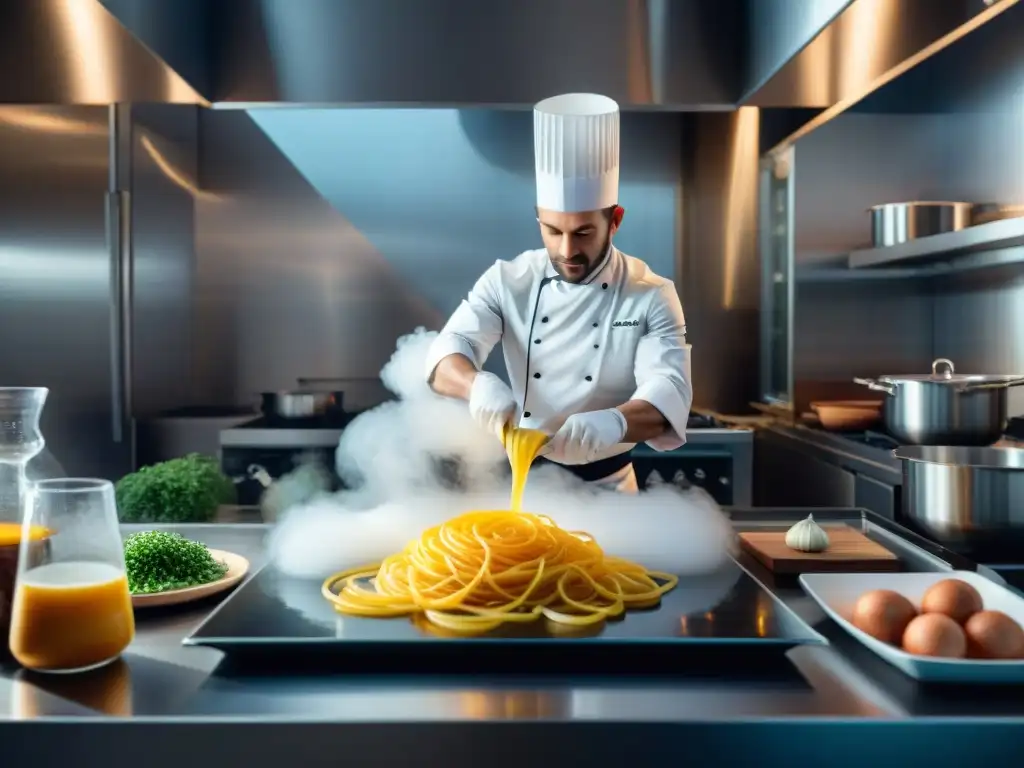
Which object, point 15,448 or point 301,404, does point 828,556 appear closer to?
point 15,448

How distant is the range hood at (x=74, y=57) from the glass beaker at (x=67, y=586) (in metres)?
1.46

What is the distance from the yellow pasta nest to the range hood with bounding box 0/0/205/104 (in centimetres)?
152

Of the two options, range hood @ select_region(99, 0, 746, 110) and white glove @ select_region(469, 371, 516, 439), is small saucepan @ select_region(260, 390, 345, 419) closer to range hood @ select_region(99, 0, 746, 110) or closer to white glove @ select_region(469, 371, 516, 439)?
range hood @ select_region(99, 0, 746, 110)

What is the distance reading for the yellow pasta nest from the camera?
4.45 ft

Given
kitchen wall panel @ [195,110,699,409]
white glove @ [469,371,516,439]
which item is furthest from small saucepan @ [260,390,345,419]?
white glove @ [469,371,516,439]

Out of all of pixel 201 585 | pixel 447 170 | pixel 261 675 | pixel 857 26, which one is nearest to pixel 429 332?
pixel 447 170

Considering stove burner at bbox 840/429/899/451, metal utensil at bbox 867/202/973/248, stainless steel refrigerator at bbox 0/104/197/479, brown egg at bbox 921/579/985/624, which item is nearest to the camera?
brown egg at bbox 921/579/985/624

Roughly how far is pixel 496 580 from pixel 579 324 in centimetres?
152

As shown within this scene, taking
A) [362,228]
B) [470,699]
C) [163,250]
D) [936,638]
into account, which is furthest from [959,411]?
[163,250]

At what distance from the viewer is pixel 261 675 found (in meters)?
1.19

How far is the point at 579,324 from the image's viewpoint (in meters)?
2.85

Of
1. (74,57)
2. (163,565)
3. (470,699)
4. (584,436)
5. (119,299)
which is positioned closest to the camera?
(470,699)

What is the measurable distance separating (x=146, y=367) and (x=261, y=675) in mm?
3315

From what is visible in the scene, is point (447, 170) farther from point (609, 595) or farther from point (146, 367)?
point (609, 595)
